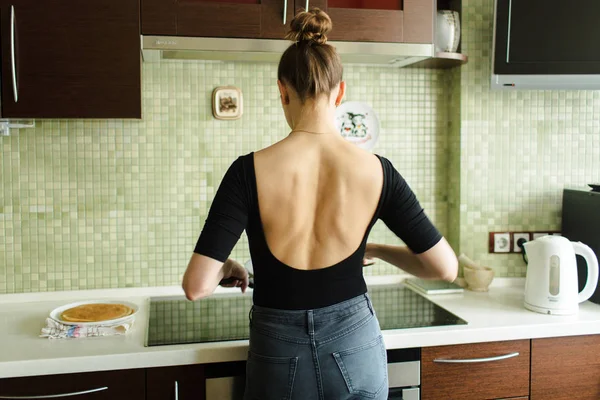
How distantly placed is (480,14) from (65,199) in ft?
5.57

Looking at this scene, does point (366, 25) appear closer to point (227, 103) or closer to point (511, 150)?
point (227, 103)

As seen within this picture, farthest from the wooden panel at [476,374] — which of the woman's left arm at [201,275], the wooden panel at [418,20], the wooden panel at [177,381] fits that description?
the wooden panel at [418,20]

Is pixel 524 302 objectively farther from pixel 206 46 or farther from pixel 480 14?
pixel 206 46

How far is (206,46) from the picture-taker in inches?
76.0

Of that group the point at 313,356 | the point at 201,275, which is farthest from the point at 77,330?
the point at 313,356

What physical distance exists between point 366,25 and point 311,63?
2.31 feet

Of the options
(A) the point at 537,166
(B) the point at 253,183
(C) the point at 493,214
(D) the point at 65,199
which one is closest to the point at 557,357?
(C) the point at 493,214

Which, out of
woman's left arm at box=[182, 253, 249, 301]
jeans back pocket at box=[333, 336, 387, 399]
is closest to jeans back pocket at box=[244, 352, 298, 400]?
jeans back pocket at box=[333, 336, 387, 399]

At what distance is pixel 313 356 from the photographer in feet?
4.74

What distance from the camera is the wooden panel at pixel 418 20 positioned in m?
2.05

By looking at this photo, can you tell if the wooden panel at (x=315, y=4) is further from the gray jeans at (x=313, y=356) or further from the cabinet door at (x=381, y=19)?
the gray jeans at (x=313, y=356)

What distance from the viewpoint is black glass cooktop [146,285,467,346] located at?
1.81 metres

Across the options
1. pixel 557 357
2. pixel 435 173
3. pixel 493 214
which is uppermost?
pixel 435 173

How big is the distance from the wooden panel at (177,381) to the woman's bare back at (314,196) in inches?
20.7
